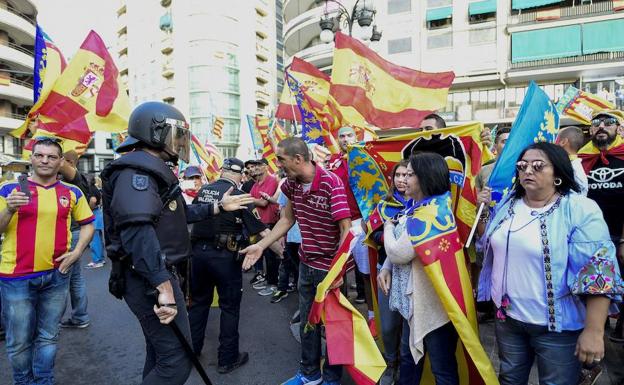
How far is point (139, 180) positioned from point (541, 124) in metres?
2.85

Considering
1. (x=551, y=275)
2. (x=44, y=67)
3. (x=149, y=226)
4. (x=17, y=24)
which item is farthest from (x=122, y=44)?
(x=551, y=275)

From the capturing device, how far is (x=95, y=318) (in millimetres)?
5141

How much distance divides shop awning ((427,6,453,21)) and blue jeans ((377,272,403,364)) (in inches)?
1191

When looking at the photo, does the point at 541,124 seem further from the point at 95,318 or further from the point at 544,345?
the point at 95,318

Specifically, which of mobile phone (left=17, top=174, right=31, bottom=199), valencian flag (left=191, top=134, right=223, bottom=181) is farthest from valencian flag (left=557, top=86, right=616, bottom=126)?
valencian flag (left=191, top=134, right=223, bottom=181)

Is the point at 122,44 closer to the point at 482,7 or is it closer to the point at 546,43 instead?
the point at 482,7

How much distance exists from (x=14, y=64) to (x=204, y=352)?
121 feet

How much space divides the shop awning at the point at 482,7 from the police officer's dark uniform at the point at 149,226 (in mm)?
30731

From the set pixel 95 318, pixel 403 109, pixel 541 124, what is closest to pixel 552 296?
pixel 541 124

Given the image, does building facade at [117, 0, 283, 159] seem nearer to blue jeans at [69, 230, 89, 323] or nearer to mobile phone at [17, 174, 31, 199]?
blue jeans at [69, 230, 89, 323]

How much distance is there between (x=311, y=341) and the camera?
128 inches

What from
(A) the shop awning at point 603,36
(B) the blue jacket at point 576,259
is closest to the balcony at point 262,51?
(A) the shop awning at point 603,36

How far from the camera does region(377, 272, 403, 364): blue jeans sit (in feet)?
10.2

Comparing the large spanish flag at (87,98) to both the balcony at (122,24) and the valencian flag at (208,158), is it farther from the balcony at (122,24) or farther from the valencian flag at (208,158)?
the balcony at (122,24)
